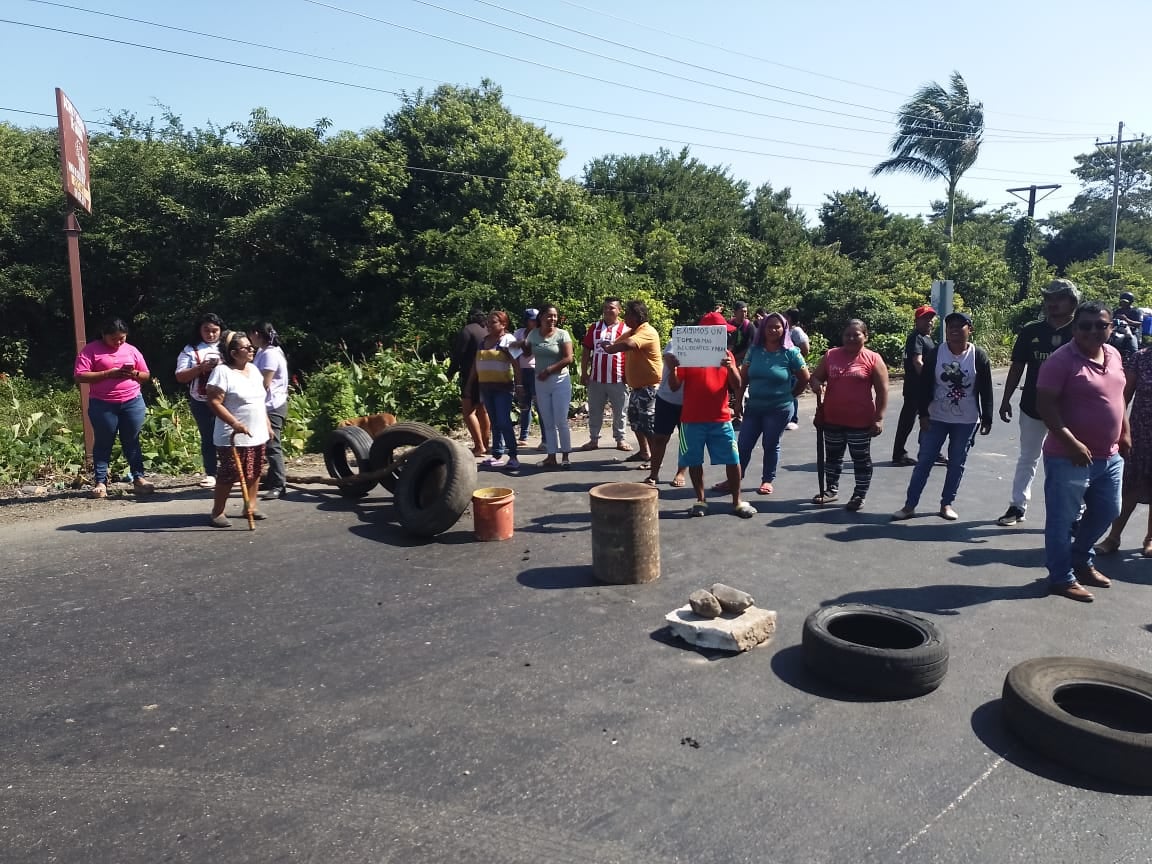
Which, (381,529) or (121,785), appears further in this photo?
(381,529)

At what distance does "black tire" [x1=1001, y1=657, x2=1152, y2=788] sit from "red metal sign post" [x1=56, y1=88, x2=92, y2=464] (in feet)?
28.8

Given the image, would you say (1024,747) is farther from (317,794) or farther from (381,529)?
(381,529)

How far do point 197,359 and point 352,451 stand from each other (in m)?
1.74

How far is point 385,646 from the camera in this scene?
472 centimetres

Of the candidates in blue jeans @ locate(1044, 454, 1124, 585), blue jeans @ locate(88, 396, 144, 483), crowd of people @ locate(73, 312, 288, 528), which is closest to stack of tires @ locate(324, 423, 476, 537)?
crowd of people @ locate(73, 312, 288, 528)

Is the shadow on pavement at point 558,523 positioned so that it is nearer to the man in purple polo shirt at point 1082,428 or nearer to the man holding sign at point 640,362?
the man holding sign at point 640,362

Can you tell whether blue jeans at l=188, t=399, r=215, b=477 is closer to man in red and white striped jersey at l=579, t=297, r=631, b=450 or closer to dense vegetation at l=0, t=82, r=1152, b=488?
man in red and white striped jersey at l=579, t=297, r=631, b=450

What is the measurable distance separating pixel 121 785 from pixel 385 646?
158 centimetres

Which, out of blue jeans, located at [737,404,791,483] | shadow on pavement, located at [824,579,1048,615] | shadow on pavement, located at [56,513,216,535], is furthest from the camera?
blue jeans, located at [737,404,791,483]

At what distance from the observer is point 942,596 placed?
538 cm

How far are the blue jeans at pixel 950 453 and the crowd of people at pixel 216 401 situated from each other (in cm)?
598

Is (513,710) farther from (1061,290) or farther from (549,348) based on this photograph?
(549,348)

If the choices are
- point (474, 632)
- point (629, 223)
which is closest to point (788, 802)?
point (474, 632)

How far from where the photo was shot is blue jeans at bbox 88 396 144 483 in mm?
7965
